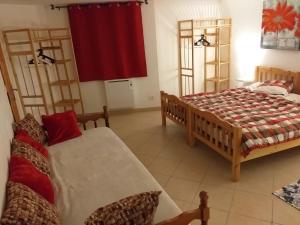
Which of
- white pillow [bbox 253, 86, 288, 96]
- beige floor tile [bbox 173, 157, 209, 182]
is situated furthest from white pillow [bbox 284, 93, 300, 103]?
beige floor tile [bbox 173, 157, 209, 182]

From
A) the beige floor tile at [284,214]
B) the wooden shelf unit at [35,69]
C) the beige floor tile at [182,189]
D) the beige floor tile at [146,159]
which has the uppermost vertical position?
the wooden shelf unit at [35,69]

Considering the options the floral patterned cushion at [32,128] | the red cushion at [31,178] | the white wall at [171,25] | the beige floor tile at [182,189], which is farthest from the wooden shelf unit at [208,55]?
the red cushion at [31,178]

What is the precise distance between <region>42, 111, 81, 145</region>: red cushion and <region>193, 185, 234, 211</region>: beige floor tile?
5.52 feet

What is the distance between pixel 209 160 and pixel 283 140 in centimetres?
92

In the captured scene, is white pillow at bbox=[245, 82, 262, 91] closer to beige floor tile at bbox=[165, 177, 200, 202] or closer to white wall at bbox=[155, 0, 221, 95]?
white wall at bbox=[155, 0, 221, 95]

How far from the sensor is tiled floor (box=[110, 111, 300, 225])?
230 cm

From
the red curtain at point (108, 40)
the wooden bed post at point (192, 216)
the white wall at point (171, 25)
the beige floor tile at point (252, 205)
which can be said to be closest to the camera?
the wooden bed post at point (192, 216)

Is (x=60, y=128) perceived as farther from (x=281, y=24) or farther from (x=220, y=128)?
(x=281, y=24)

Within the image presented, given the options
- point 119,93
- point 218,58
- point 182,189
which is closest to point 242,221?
point 182,189

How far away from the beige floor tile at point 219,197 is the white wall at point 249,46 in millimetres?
2666

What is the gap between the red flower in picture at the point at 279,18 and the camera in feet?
13.0

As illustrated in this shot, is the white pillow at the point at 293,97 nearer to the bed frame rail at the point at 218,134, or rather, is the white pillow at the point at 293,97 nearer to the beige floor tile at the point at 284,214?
the bed frame rail at the point at 218,134

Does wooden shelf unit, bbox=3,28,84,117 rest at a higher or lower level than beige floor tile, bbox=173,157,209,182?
higher

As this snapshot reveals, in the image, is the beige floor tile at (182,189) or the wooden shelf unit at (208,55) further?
the wooden shelf unit at (208,55)
